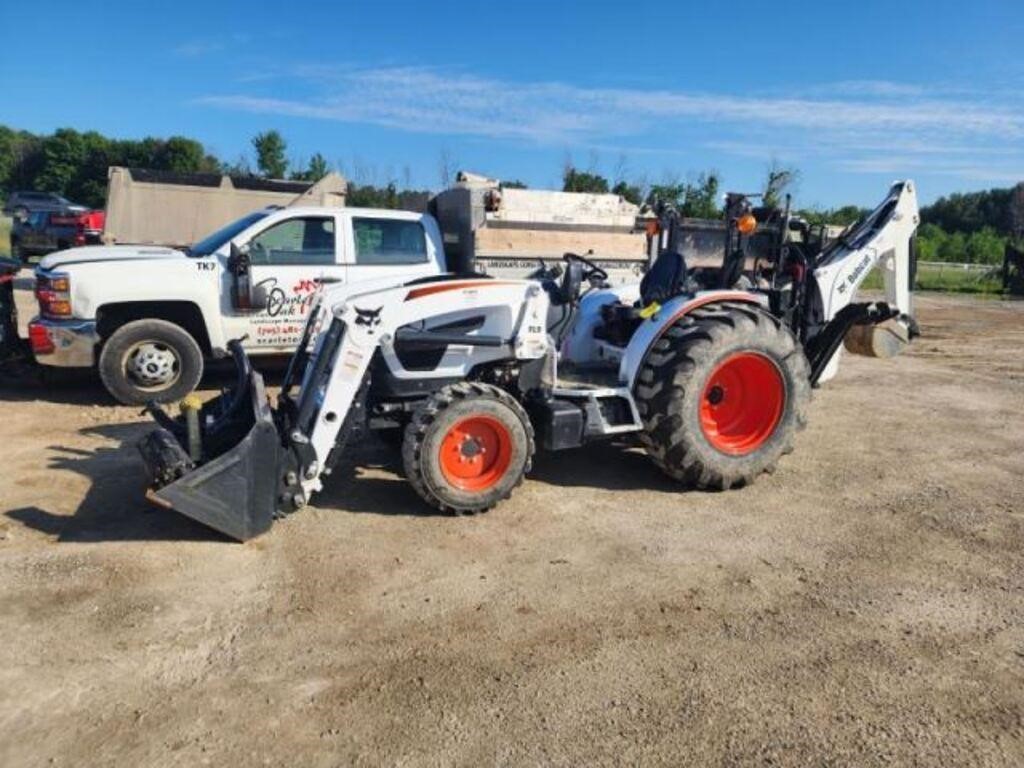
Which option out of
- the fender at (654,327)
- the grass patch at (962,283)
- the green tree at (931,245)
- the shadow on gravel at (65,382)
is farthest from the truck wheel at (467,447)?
the green tree at (931,245)

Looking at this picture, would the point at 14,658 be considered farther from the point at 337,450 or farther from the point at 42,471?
the point at 42,471

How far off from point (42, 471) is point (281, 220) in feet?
11.1

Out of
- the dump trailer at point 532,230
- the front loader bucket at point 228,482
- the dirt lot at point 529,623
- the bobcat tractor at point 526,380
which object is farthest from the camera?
the dump trailer at point 532,230

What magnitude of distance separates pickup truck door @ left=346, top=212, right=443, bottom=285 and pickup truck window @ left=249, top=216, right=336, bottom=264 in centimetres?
22

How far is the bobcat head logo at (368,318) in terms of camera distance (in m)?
4.93

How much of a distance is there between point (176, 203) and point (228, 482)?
454 inches

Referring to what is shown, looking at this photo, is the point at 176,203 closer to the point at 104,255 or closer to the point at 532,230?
the point at 104,255

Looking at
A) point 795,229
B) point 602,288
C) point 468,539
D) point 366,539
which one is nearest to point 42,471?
point 366,539

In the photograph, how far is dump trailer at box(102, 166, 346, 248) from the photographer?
14.1 meters

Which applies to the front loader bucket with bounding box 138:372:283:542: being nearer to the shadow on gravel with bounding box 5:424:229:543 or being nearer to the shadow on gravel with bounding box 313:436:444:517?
the shadow on gravel with bounding box 5:424:229:543

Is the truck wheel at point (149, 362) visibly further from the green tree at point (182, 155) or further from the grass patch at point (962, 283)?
the green tree at point (182, 155)

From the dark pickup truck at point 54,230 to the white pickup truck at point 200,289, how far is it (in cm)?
1254

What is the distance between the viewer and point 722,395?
20.5 feet

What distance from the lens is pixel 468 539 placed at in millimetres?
4945
